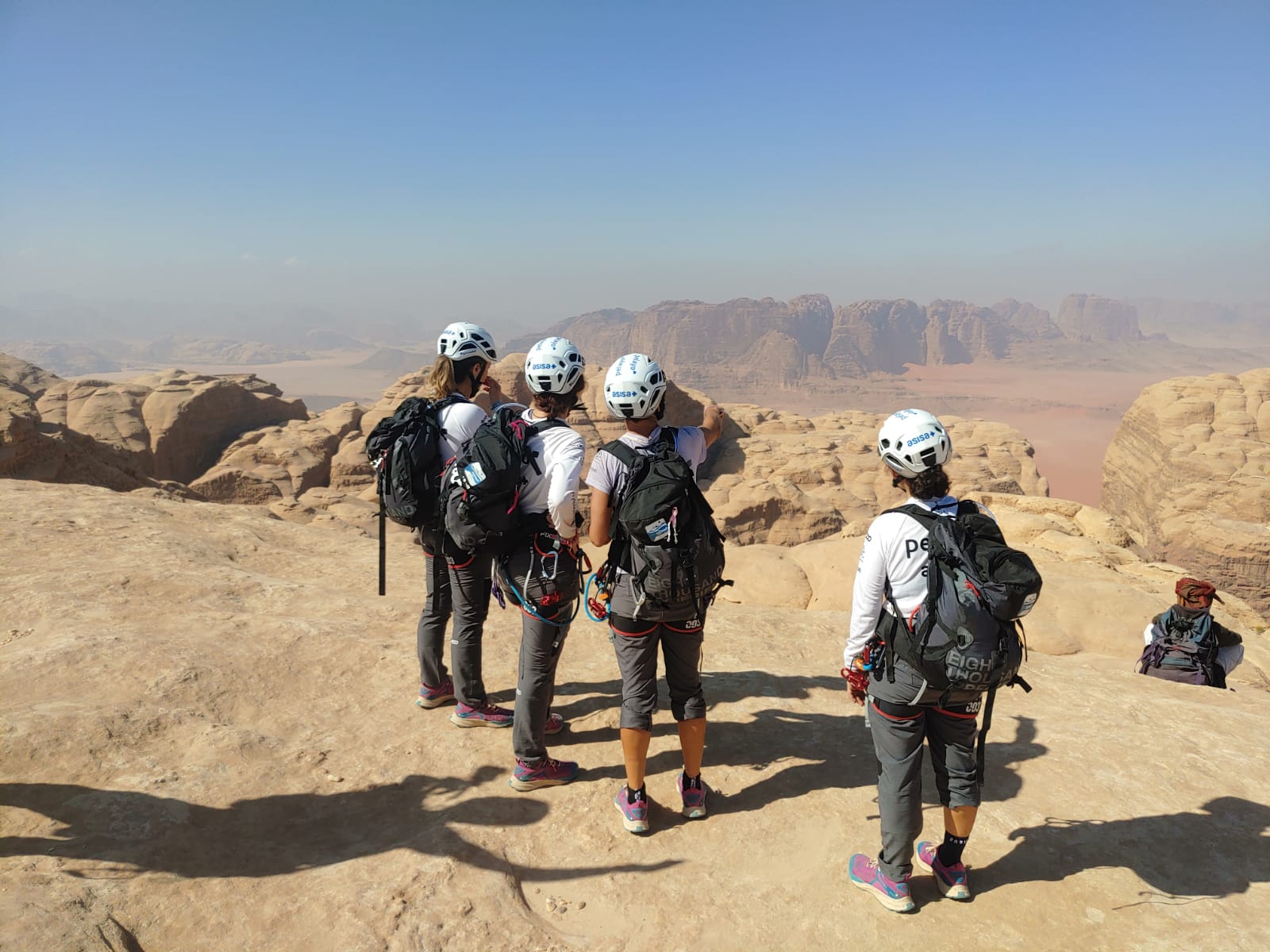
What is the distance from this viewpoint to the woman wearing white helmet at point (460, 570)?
4.26m

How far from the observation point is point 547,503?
3691 millimetres

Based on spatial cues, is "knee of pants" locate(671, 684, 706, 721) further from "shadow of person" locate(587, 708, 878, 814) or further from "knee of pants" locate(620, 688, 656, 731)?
"shadow of person" locate(587, 708, 878, 814)

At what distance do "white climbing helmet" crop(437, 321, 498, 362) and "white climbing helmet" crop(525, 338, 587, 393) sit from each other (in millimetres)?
704

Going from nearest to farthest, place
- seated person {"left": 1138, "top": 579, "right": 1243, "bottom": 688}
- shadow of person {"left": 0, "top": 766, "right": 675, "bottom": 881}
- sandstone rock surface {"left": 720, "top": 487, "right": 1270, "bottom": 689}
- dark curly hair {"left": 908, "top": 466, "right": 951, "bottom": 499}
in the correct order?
dark curly hair {"left": 908, "top": 466, "right": 951, "bottom": 499} → shadow of person {"left": 0, "top": 766, "right": 675, "bottom": 881} → seated person {"left": 1138, "top": 579, "right": 1243, "bottom": 688} → sandstone rock surface {"left": 720, "top": 487, "right": 1270, "bottom": 689}

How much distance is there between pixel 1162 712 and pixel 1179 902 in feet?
8.99

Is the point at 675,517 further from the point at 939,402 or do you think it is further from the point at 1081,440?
the point at 939,402

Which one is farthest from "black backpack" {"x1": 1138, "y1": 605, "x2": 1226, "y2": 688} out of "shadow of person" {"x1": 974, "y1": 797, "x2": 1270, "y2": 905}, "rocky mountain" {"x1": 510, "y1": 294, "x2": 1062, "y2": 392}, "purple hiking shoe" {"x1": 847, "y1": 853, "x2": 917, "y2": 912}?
"rocky mountain" {"x1": 510, "y1": 294, "x2": 1062, "y2": 392}

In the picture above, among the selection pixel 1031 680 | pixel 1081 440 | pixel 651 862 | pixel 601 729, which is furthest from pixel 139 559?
pixel 1081 440

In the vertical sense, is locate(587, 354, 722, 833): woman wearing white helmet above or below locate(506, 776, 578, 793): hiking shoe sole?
above

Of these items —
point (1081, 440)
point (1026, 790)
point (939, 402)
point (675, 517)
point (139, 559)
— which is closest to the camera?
point (675, 517)

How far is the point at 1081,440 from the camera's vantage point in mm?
97375

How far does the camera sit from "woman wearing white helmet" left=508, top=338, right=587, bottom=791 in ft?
11.9

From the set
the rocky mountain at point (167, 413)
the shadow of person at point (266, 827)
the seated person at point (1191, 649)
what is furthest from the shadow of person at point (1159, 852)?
the rocky mountain at point (167, 413)

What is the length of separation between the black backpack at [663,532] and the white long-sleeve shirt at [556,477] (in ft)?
0.91
